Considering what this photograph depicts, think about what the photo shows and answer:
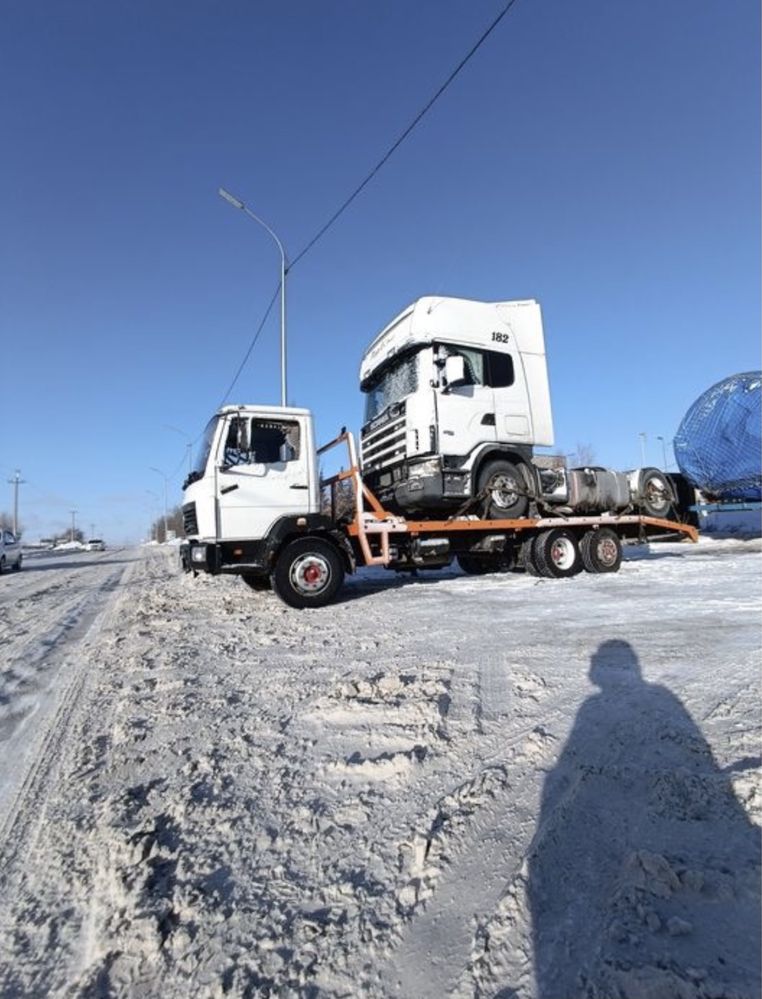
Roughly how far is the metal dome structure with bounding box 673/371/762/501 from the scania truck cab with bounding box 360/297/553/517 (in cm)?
832

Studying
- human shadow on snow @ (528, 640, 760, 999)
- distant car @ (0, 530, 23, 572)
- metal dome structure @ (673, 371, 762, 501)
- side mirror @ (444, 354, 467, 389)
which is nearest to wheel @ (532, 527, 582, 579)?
side mirror @ (444, 354, 467, 389)

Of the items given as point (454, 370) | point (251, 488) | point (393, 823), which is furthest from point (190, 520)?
point (393, 823)

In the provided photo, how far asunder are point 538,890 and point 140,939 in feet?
4.41

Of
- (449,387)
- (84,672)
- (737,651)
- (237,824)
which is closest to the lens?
(237,824)

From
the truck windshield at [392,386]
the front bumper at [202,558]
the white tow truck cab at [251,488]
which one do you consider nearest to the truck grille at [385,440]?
the truck windshield at [392,386]

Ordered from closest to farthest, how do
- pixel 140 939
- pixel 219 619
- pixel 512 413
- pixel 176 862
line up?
pixel 140 939, pixel 176 862, pixel 219 619, pixel 512 413

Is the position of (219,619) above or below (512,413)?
below

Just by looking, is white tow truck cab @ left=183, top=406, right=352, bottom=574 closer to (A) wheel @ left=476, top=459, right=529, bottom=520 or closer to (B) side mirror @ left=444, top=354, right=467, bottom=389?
(B) side mirror @ left=444, top=354, right=467, bottom=389

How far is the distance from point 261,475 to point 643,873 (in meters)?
6.91

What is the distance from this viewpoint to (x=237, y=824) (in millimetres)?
2465

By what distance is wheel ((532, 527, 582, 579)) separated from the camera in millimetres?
10031

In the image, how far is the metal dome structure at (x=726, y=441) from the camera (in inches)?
585

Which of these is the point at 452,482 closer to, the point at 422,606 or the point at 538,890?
the point at 422,606

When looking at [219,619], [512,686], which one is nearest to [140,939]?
[512,686]
